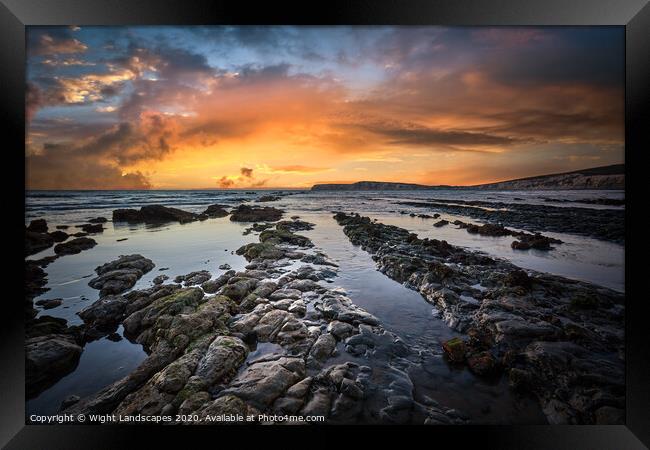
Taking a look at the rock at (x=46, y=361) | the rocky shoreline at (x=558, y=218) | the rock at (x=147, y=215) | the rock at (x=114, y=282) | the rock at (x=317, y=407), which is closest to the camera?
the rock at (x=317, y=407)

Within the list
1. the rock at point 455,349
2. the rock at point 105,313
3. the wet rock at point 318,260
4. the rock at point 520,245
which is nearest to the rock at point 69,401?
the rock at point 105,313

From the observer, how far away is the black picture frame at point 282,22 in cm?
252

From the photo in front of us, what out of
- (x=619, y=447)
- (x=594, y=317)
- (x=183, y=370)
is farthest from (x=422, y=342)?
(x=183, y=370)

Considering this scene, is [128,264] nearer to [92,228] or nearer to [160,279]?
[160,279]

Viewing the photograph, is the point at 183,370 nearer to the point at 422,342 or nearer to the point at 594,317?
the point at 422,342

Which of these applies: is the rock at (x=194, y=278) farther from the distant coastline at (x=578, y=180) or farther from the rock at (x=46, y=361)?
the distant coastline at (x=578, y=180)

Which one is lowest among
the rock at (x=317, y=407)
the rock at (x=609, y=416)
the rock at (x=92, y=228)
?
the rock at (x=609, y=416)

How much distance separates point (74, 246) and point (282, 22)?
481 centimetres

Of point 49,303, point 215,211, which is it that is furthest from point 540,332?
point 215,211

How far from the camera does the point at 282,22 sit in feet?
8.95

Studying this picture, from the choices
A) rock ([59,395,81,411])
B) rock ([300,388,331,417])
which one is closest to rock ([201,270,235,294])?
rock ([59,395,81,411])

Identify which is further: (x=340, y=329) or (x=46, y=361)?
(x=340, y=329)

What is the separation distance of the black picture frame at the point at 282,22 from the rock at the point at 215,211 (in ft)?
18.4
